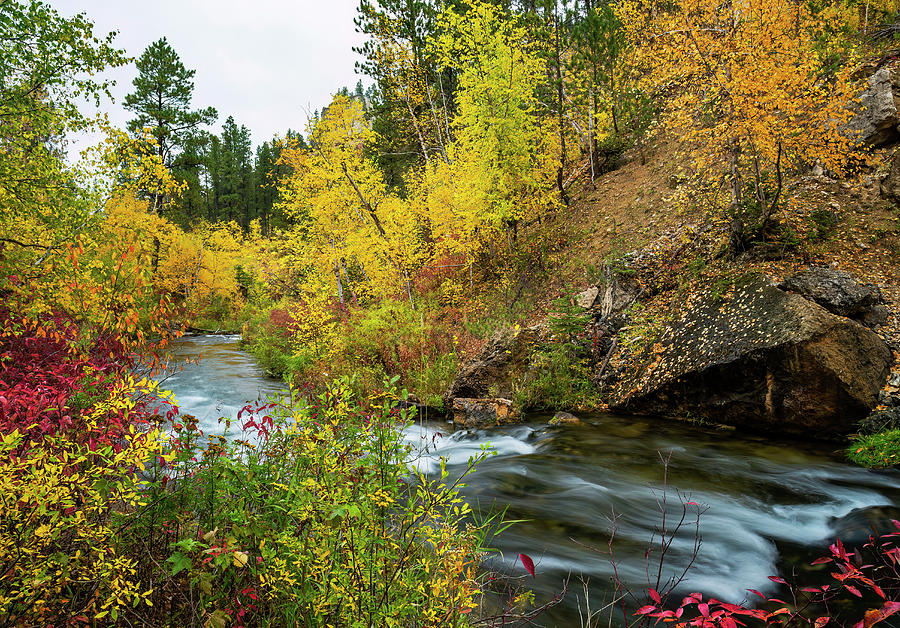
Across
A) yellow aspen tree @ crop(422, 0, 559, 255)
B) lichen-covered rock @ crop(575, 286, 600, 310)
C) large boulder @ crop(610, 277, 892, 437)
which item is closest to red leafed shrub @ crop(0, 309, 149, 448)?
large boulder @ crop(610, 277, 892, 437)

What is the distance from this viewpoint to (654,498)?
5172 millimetres

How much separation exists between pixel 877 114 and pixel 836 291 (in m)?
4.57

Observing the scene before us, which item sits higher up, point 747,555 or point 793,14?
point 793,14

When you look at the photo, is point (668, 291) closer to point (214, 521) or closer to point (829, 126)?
point (829, 126)

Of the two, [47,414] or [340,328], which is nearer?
[47,414]

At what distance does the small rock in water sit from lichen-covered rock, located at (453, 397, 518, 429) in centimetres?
76

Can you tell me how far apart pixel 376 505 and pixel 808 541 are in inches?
182

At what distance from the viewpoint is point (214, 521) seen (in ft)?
7.72

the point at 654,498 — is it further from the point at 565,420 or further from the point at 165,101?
the point at 165,101

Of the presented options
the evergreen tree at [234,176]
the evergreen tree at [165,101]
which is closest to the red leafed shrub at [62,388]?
the evergreen tree at [165,101]

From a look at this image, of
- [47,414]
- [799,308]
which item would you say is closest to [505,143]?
[799,308]

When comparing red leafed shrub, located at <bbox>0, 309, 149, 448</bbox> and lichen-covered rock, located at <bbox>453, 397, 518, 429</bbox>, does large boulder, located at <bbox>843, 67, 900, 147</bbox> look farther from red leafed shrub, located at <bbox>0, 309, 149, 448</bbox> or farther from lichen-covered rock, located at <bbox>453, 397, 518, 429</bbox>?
red leafed shrub, located at <bbox>0, 309, 149, 448</bbox>

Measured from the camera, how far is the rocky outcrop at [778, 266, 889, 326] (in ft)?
21.5

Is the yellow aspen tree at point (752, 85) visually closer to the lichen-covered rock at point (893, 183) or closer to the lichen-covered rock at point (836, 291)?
the lichen-covered rock at point (893, 183)
